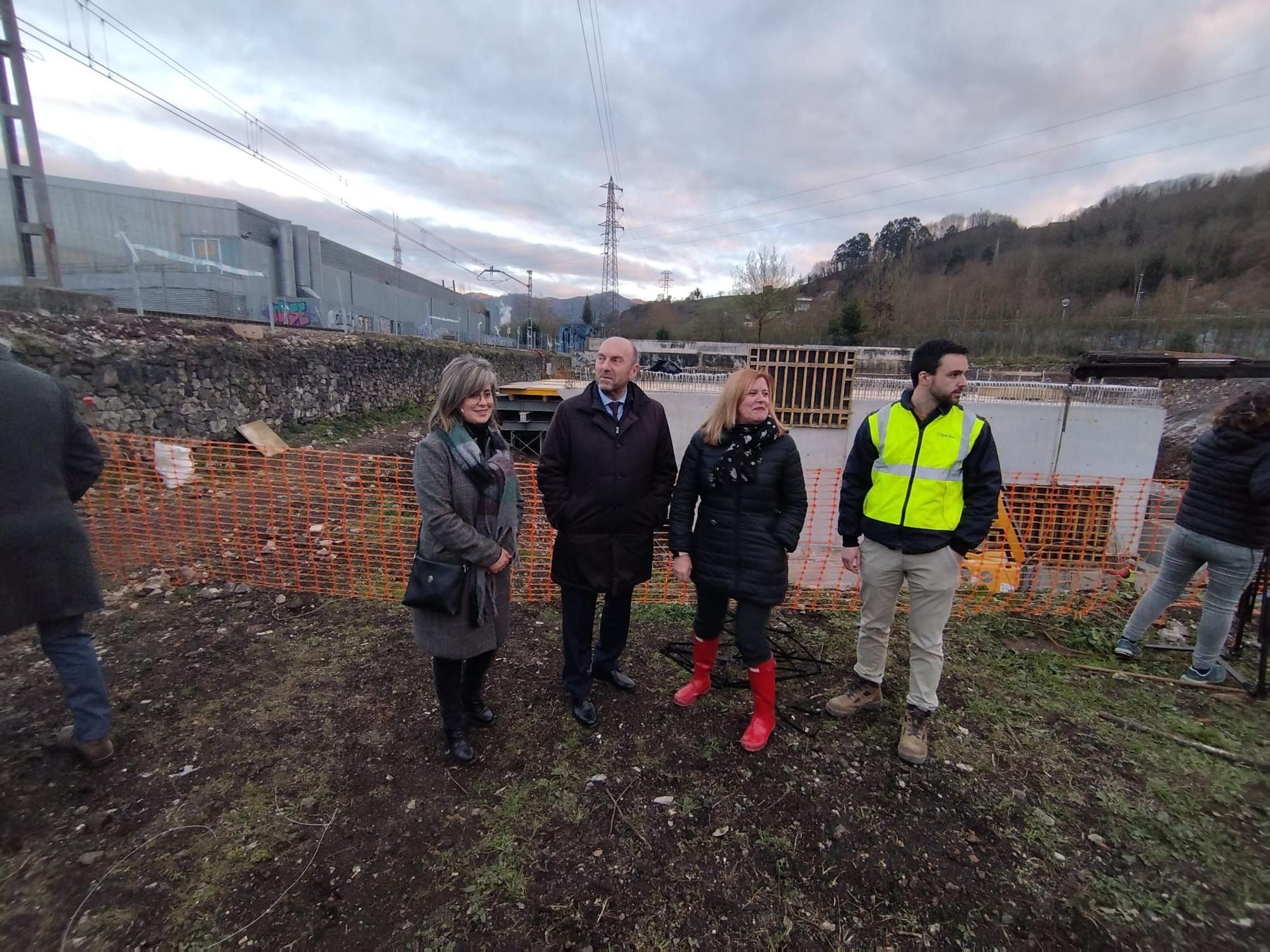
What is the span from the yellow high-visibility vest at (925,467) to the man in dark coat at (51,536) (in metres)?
3.34

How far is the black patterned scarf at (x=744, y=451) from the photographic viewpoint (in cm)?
240

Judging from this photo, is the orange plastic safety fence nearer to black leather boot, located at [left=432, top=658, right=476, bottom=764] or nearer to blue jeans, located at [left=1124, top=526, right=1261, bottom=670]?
blue jeans, located at [left=1124, top=526, right=1261, bottom=670]

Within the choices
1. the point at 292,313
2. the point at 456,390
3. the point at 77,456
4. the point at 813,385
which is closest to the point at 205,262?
the point at 292,313

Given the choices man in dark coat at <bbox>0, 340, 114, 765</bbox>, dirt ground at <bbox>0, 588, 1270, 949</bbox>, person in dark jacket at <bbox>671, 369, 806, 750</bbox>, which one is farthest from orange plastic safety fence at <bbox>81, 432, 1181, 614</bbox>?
man in dark coat at <bbox>0, 340, 114, 765</bbox>

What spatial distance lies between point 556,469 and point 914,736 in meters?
2.00

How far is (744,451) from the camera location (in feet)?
7.91

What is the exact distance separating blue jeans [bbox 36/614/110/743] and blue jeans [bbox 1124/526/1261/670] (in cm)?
512

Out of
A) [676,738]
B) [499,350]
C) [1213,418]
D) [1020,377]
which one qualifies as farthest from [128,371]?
[1020,377]

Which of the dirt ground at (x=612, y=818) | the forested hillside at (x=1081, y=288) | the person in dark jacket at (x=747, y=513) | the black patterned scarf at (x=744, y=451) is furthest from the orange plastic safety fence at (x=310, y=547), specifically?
the forested hillside at (x=1081, y=288)

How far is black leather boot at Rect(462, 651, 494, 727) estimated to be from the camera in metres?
2.52

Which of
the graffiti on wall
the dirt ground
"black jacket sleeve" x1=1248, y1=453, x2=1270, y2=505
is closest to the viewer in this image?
the dirt ground

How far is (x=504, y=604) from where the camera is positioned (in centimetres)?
245

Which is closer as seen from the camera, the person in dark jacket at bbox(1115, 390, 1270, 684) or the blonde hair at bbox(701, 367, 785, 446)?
the blonde hair at bbox(701, 367, 785, 446)

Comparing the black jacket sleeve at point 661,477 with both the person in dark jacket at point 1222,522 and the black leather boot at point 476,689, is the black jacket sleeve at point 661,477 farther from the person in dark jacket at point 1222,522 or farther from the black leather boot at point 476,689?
the person in dark jacket at point 1222,522
